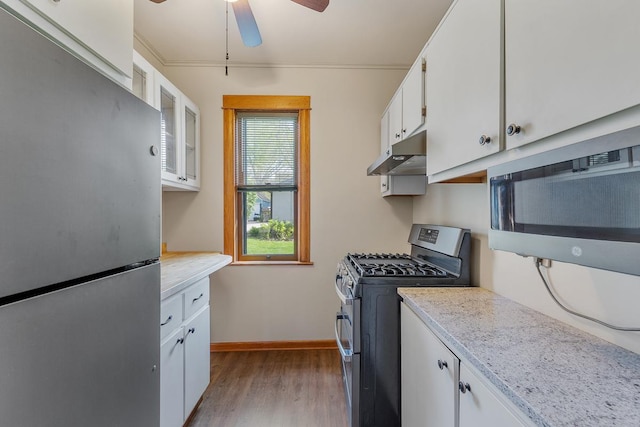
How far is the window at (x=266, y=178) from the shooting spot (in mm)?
2775

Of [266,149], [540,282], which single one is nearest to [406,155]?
[540,282]

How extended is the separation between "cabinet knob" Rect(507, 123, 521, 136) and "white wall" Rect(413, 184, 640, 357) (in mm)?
524

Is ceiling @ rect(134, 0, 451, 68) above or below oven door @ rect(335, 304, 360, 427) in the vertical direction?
above

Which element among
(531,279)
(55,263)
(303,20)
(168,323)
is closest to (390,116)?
(303,20)

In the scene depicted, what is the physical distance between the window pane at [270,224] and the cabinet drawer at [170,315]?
4.40 feet

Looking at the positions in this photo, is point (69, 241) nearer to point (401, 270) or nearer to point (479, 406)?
point (479, 406)

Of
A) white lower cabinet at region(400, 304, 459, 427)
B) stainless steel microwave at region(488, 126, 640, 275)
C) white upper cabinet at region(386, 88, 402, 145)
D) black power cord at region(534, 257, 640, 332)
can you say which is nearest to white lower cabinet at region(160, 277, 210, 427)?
white lower cabinet at region(400, 304, 459, 427)

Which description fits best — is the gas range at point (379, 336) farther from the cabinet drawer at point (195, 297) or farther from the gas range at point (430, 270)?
the cabinet drawer at point (195, 297)

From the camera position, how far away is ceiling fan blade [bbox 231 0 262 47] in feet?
5.45

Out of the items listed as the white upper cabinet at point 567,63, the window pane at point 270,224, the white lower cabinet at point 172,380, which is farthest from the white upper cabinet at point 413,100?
the white lower cabinet at point 172,380

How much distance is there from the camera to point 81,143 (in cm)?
66

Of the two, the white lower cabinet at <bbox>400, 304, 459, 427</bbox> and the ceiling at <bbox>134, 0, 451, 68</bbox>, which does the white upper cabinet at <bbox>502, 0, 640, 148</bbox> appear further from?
the ceiling at <bbox>134, 0, 451, 68</bbox>

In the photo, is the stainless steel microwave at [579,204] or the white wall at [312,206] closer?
the stainless steel microwave at [579,204]

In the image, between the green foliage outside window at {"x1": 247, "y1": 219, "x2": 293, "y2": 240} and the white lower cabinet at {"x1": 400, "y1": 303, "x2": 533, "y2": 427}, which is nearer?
the white lower cabinet at {"x1": 400, "y1": 303, "x2": 533, "y2": 427}
